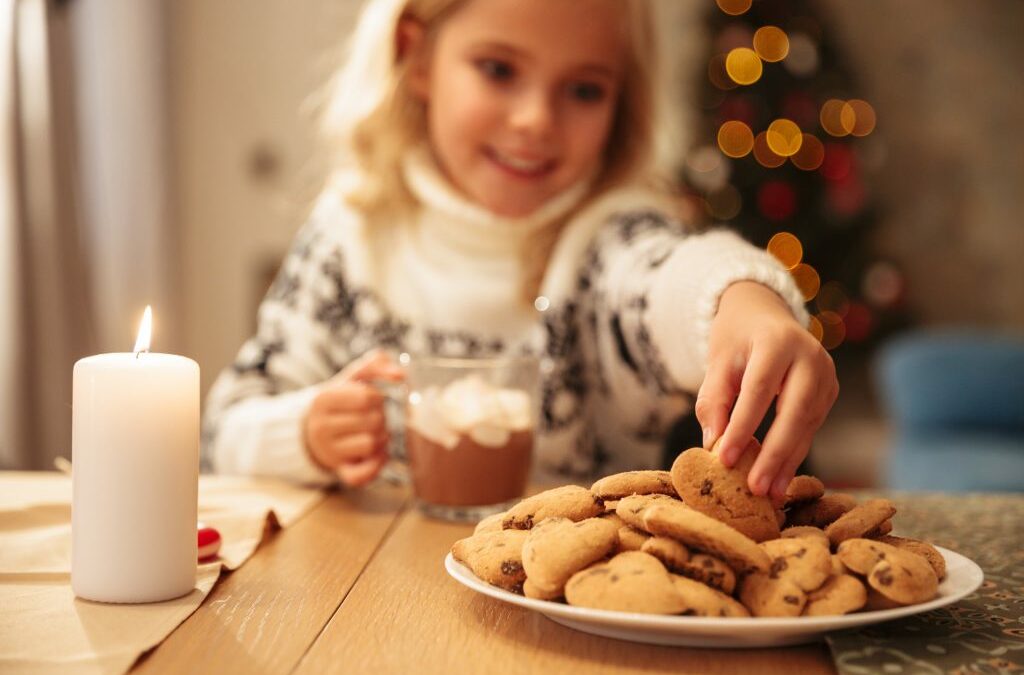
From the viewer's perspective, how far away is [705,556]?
558 mm

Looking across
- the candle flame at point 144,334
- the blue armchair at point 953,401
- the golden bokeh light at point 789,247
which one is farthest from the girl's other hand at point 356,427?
the golden bokeh light at point 789,247

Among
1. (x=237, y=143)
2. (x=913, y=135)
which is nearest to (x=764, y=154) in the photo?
(x=913, y=135)

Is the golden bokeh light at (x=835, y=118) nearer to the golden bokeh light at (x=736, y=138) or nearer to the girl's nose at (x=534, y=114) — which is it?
the golden bokeh light at (x=736, y=138)

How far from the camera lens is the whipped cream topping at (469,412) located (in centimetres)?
97

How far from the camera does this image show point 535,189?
4.83 feet

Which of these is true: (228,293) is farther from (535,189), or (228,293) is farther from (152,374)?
(152,374)

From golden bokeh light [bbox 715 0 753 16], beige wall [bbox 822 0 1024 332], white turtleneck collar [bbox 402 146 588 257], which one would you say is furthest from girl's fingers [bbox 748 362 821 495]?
beige wall [bbox 822 0 1024 332]

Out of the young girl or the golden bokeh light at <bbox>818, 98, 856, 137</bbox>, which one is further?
the golden bokeh light at <bbox>818, 98, 856, 137</bbox>

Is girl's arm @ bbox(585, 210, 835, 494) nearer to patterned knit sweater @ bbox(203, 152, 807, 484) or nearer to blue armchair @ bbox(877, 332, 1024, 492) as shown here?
patterned knit sweater @ bbox(203, 152, 807, 484)

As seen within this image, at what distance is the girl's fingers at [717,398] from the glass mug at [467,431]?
305mm

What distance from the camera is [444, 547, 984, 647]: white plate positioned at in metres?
0.52

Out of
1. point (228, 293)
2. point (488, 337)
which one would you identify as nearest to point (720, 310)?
point (488, 337)

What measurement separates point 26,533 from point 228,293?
3.51 m

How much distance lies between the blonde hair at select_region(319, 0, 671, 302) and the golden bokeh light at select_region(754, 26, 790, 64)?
117 inches
